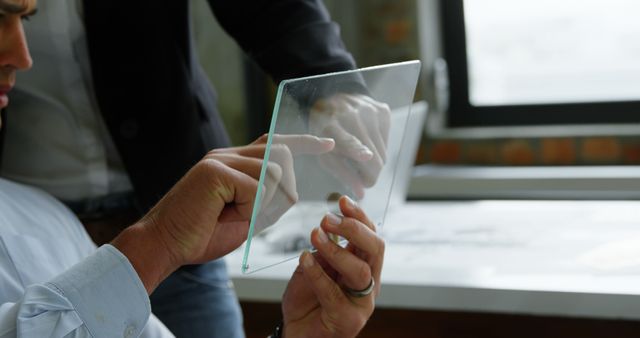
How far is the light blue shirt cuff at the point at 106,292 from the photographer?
84 cm

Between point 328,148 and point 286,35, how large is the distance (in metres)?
0.41

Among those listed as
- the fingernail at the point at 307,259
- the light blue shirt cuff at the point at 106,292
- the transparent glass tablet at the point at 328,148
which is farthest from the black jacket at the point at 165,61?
the light blue shirt cuff at the point at 106,292

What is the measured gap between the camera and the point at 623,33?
273 cm

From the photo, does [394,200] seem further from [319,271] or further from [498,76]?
[498,76]

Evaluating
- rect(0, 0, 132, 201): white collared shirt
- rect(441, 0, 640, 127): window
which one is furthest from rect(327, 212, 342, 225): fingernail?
rect(441, 0, 640, 127): window

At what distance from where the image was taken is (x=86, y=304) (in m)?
0.84

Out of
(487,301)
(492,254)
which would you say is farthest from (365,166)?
(492,254)

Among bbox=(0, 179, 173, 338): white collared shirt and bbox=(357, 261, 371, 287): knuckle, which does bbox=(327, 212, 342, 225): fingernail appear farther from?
bbox=(0, 179, 173, 338): white collared shirt

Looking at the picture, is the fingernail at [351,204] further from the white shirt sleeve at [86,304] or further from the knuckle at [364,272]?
the white shirt sleeve at [86,304]

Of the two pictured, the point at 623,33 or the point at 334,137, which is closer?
the point at 334,137

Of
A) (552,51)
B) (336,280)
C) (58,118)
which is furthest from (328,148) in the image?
(552,51)

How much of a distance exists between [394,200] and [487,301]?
472 mm

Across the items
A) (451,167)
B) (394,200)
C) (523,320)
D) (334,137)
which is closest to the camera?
(334,137)

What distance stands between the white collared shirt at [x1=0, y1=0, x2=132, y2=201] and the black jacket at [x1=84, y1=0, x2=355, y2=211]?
1.3 inches
